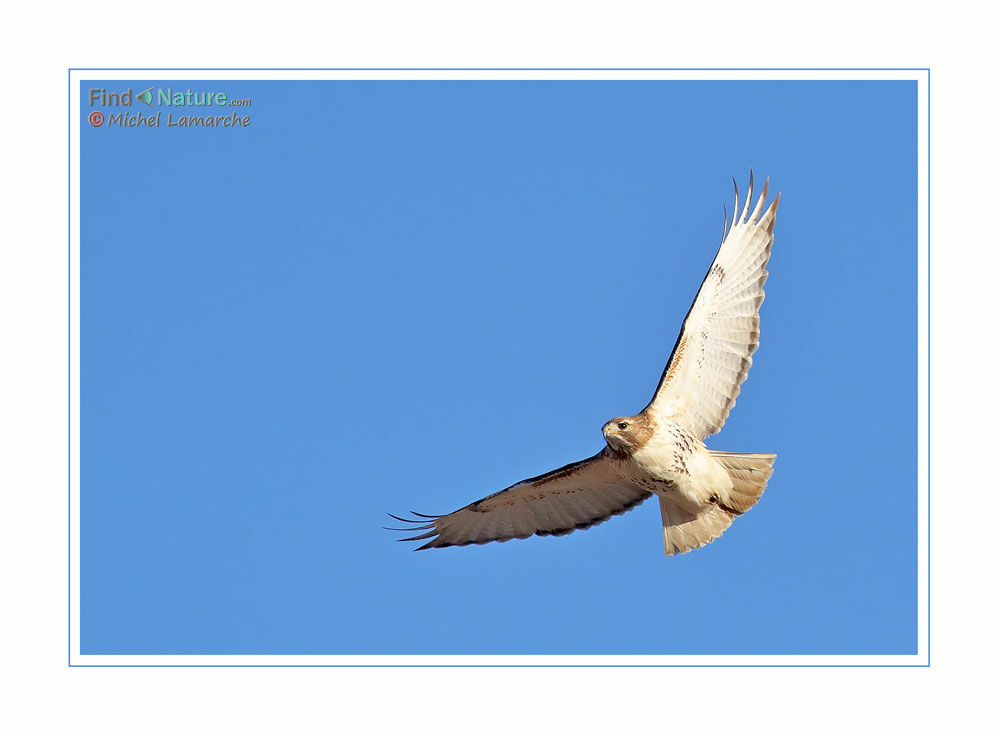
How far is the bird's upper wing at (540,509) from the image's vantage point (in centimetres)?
1123

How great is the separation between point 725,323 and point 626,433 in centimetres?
150

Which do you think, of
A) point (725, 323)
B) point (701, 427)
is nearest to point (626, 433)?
point (701, 427)

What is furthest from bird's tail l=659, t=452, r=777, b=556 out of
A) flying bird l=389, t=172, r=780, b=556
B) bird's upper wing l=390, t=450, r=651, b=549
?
bird's upper wing l=390, t=450, r=651, b=549

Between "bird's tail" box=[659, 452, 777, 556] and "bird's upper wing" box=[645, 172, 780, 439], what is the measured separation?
0.64 m

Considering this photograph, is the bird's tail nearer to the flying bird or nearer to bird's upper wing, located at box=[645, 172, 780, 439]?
the flying bird

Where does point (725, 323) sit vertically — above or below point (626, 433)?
above

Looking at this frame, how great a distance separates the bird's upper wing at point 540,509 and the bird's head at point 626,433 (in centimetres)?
79

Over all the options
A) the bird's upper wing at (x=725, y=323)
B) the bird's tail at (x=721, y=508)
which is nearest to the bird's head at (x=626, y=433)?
the bird's upper wing at (x=725, y=323)

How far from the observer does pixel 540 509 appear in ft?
38.2

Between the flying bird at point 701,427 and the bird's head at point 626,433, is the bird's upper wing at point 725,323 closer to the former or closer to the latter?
the flying bird at point 701,427

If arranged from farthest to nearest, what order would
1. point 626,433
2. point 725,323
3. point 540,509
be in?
1. point 540,509
2. point 725,323
3. point 626,433

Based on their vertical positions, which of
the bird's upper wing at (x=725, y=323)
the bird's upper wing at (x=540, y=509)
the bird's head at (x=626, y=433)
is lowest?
the bird's upper wing at (x=540, y=509)

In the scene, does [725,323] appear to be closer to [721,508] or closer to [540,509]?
[721,508]
